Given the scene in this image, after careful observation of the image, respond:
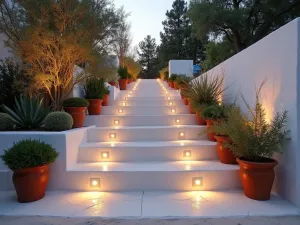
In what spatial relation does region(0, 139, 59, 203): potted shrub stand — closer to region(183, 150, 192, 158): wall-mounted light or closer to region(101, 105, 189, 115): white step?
region(183, 150, 192, 158): wall-mounted light

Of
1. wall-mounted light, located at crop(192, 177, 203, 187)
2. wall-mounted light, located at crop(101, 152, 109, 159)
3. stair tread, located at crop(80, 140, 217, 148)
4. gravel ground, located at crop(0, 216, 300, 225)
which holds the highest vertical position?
stair tread, located at crop(80, 140, 217, 148)

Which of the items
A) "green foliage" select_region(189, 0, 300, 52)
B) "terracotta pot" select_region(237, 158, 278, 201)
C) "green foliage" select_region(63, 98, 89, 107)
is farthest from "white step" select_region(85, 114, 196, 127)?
"green foliage" select_region(189, 0, 300, 52)

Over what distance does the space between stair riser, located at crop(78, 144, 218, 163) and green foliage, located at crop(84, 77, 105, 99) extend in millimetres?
1908

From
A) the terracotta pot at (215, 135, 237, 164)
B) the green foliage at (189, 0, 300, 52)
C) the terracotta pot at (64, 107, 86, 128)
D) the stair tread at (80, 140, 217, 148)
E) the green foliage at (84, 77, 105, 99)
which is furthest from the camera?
the green foliage at (189, 0, 300, 52)

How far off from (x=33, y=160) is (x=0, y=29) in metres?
3.05

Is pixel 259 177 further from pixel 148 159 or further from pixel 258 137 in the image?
pixel 148 159

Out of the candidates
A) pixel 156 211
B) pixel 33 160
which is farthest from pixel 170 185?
pixel 33 160

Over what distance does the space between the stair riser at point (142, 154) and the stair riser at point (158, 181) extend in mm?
537

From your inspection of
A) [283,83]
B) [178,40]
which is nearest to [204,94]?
[283,83]

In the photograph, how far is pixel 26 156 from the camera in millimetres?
2621

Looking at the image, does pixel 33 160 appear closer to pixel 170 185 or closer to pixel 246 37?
pixel 170 185

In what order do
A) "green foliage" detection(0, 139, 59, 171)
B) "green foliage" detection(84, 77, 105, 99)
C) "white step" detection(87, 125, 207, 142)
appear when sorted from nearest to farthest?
"green foliage" detection(0, 139, 59, 171) → "white step" detection(87, 125, 207, 142) → "green foliage" detection(84, 77, 105, 99)

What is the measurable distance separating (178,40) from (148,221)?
25614mm

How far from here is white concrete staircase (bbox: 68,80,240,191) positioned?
3.07 metres
